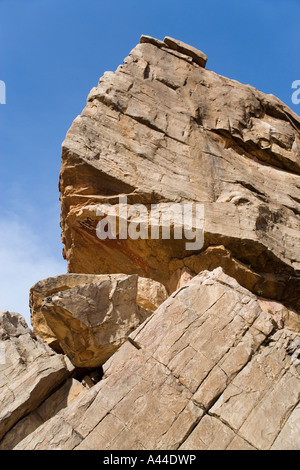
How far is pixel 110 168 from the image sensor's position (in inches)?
647

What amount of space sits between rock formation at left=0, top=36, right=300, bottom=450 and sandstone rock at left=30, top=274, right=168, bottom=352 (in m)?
0.05

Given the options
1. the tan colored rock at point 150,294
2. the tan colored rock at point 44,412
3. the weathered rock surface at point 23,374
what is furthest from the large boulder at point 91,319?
the tan colored rock at point 150,294

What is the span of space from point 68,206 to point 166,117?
5.25m

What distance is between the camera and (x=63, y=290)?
559 inches

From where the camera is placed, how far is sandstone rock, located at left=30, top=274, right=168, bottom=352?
14.2 m

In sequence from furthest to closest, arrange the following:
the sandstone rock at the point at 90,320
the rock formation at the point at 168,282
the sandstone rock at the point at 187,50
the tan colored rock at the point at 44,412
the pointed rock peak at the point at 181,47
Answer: the sandstone rock at the point at 187,50
the pointed rock peak at the point at 181,47
the sandstone rock at the point at 90,320
the tan colored rock at the point at 44,412
the rock formation at the point at 168,282

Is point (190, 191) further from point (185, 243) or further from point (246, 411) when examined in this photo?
point (246, 411)

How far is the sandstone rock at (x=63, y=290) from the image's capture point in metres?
14.2

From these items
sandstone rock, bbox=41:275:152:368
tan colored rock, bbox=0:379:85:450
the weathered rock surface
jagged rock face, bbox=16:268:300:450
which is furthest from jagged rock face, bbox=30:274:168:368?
jagged rock face, bbox=16:268:300:450

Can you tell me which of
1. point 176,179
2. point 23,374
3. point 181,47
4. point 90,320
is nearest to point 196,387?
point 90,320

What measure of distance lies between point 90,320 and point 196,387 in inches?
130

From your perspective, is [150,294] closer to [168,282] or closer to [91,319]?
[168,282]

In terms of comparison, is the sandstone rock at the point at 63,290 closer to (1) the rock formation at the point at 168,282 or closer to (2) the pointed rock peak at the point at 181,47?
(1) the rock formation at the point at 168,282

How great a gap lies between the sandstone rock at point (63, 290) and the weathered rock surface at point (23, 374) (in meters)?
0.88
